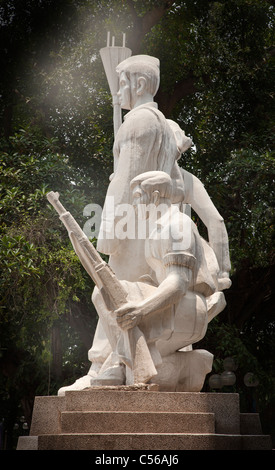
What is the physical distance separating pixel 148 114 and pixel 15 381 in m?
8.44

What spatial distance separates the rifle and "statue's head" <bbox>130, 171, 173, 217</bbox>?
0.55 m

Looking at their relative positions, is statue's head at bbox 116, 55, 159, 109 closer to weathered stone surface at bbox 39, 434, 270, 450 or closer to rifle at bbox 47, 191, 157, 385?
rifle at bbox 47, 191, 157, 385

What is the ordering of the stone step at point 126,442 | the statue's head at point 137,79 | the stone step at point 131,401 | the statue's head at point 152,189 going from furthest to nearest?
the statue's head at point 137,79 < the statue's head at point 152,189 < the stone step at point 131,401 < the stone step at point 126,442

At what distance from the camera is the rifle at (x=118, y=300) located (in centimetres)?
552

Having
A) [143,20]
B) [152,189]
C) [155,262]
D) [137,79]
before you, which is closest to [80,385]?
[155,262]

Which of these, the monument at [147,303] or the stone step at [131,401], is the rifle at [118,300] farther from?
the stone step at [131,401]

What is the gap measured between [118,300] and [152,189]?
3.11 feet

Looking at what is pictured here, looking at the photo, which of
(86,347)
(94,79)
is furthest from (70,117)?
(86,347)

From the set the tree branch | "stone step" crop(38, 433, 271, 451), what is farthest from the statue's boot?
the tree branch

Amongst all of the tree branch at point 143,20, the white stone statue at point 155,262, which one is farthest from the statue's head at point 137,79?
the tree branch at point 143,20

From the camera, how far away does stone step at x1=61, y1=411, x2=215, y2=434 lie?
16.7ft

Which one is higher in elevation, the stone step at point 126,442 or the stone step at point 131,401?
Result: the stone step at point 131,401

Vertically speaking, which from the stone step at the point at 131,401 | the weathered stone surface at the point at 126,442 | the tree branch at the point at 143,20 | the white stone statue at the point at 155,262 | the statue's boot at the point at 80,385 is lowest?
the weathered stone surface at the point at 126,442
